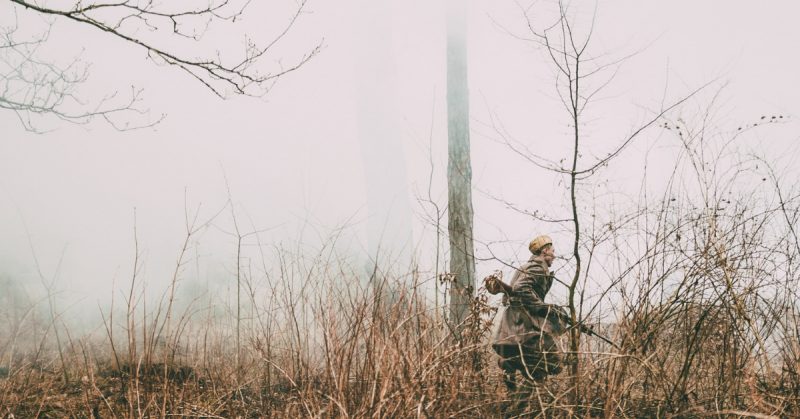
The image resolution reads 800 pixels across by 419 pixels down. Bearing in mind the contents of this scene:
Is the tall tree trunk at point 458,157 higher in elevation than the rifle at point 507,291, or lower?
higher

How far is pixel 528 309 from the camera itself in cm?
360

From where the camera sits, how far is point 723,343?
2590 millimetres

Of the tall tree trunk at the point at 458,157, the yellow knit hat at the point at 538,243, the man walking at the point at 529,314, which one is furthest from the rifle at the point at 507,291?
the tall tree trunk at the point at 458,157

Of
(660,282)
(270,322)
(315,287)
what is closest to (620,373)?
(660,282)

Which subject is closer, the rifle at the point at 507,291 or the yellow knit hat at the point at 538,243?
the rifle at the point at 507,291

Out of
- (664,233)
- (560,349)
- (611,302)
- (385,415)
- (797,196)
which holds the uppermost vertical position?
(797,196)

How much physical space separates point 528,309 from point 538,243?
0.45m

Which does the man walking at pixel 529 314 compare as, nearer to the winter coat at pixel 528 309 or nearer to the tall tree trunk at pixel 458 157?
the winter coat at pixel 528 309

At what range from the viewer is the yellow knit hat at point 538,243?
11.8 ft

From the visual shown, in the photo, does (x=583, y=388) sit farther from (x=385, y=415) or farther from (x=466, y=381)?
(x=385, y=415)

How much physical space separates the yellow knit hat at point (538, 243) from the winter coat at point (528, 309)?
53mm

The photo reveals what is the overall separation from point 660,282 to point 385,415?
1.44m

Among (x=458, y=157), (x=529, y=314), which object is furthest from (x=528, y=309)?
(x=458, y=157)

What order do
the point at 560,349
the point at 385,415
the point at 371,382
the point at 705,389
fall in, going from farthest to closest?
the point at 705,389 → the point at 560,349 → the point at 371,382 → the point at 385,415
